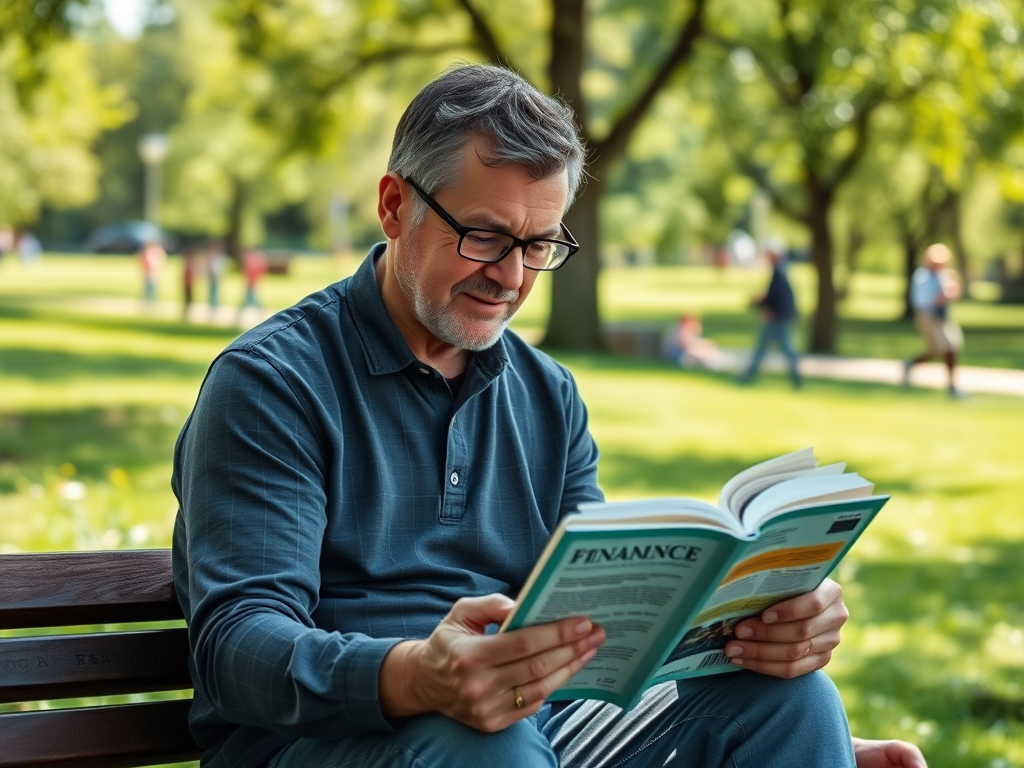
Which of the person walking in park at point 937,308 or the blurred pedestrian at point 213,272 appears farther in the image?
the blurred pedestrian at point 213,272

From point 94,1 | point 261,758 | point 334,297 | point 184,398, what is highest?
point 334,297

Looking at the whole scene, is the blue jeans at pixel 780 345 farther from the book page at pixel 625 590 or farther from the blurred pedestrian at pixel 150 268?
the book page at pixel 625 590

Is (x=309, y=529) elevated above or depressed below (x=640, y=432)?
above

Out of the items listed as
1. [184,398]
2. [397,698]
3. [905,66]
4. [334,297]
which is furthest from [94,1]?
[397,698]

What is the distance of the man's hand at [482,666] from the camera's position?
1.94 metres

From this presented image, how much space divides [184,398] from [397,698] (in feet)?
40.0

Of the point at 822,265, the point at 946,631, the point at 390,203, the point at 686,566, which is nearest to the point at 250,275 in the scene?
the point at 822,265

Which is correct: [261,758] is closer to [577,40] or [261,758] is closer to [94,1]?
[94,1]

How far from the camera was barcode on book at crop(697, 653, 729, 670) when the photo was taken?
2447 millimetres

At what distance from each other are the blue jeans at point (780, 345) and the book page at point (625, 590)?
1712cm

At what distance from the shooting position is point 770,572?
7.57ft

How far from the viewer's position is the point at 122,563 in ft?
8.74

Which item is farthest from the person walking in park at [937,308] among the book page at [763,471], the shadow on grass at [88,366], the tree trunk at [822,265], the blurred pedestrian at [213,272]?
the book page at [763,471]

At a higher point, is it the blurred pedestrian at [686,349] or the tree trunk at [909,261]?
the blurred pedestrian at [686,349]
